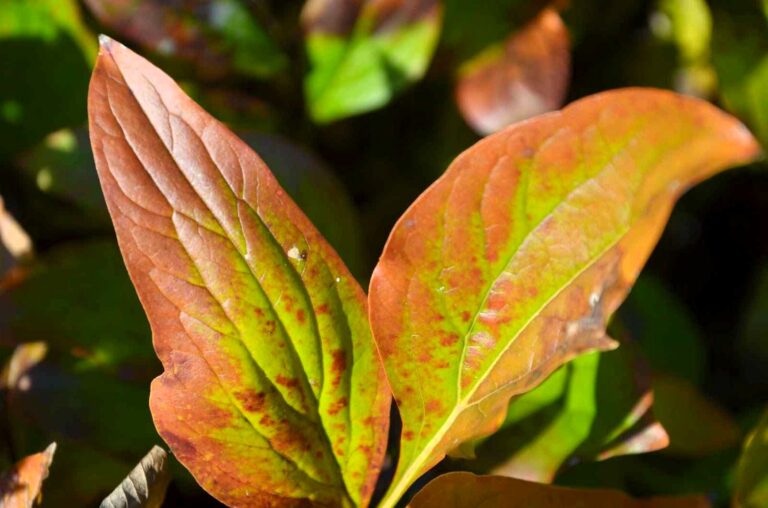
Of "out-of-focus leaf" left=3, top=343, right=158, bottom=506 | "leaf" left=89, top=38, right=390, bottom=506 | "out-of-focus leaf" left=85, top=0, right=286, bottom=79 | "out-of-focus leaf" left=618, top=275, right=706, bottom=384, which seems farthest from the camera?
"out-of-focus leaf" left=618, top=275, right=706, bottom=384

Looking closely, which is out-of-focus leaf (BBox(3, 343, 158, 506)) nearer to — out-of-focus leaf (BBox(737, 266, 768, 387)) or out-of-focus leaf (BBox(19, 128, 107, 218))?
out-of-focus leaf (BBox(19, 128, 107, 218))

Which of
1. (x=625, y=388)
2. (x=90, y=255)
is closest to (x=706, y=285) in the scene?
(x=625, y=388)

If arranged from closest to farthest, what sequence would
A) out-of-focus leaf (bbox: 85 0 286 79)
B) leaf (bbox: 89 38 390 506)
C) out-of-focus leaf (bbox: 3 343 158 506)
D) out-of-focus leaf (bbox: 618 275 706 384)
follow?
1. leaf (bbox: 89 38 390 506)
2. out-of-focus leaf (bbox: 3 343 158 506)
3. out-of-focus leaf (bbox: 85 0 286 79)
4. out-of-focus leaf (bbox: 618 275 706 384)

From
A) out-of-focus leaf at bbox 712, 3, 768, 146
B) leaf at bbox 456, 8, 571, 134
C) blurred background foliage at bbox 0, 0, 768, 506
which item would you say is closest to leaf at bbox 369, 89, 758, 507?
blurred background foliage at bbox 0, 0, 768, 506

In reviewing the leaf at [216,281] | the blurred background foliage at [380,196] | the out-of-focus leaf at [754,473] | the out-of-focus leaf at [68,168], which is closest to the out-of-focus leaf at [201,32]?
the blurred background foliage at [380,196]

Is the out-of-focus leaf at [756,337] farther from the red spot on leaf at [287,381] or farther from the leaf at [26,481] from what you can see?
the leaf at [26,481]

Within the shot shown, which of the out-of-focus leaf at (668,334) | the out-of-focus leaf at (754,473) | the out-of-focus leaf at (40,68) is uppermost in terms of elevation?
the out-of-focus leaf at (40,68)
